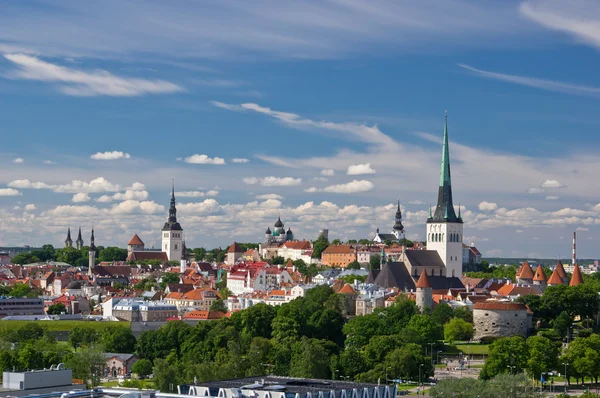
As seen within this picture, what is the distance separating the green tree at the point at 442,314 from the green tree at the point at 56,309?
1913 inches

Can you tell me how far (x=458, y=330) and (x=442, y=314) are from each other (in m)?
4.55

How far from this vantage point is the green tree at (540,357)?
6838 cm

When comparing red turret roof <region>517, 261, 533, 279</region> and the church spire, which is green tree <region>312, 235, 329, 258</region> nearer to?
the church spire

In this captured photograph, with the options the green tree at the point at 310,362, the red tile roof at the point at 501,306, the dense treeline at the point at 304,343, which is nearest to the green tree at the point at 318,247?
the dense treeline at the point at 304,343

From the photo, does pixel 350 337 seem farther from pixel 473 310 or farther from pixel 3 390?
pixel 3 390

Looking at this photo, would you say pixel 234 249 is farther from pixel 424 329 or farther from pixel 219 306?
pixel 424 329

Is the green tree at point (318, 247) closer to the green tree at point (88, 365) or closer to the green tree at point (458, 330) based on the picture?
the green tree at point (458, 330)

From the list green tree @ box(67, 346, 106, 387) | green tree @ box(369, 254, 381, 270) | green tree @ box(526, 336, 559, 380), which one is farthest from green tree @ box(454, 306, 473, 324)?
green tree @ box(369, 254, 381, 270)

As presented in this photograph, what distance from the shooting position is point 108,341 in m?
91.3

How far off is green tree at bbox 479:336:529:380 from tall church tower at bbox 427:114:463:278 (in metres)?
47.9

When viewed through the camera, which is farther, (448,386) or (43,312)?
(43,312)

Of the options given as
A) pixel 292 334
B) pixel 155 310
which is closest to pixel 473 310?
pixel 292 334

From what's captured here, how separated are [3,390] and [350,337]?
42435 millimetres

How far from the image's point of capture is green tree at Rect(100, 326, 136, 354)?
298ft
